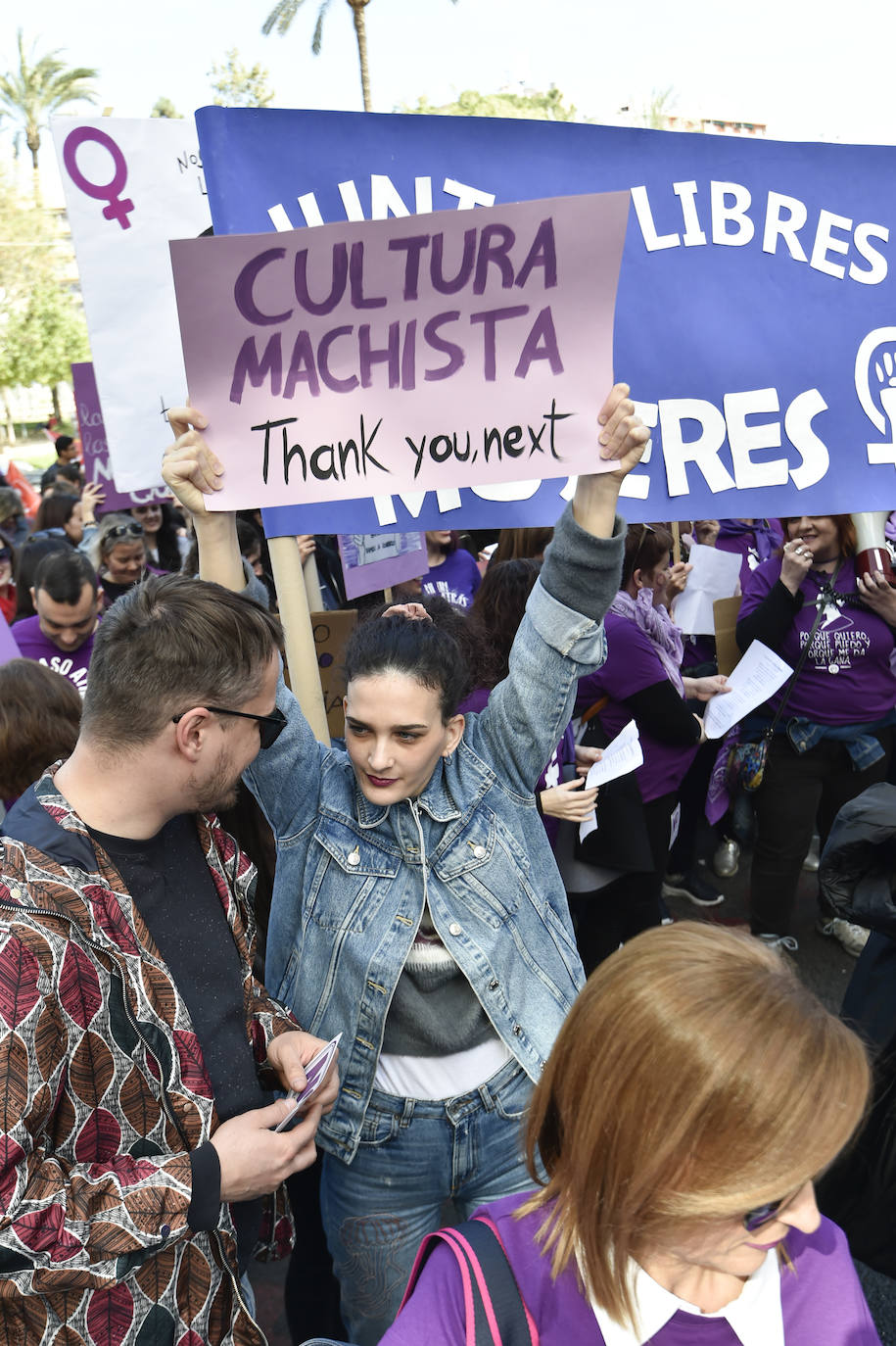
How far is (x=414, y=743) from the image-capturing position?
1.85m

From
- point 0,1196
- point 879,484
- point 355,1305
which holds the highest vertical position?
point 879,484

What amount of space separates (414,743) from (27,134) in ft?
128

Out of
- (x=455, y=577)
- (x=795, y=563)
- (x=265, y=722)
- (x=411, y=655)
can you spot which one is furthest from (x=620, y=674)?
(x=455, y=577)

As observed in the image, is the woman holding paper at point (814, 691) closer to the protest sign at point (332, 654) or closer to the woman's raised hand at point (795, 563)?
the woman's raised hand at point (795, 563)

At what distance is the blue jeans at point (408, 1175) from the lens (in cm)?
187

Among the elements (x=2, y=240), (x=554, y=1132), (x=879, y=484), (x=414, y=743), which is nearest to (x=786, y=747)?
(x=879, y=484)

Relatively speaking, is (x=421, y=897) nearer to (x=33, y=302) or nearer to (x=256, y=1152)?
(x=256, y=1152)

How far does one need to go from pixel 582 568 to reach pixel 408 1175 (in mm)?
1130

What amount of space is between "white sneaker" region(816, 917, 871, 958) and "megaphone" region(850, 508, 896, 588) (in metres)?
1.48

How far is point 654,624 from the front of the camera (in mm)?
3666

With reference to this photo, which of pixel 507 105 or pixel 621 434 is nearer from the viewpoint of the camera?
pixel 621 434

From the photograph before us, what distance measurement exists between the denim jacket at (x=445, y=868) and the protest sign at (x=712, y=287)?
3.04ft

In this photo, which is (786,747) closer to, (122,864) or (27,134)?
(122,864)

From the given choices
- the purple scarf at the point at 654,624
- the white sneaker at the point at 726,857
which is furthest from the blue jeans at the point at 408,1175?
the white sneaker at the point at 726,857
